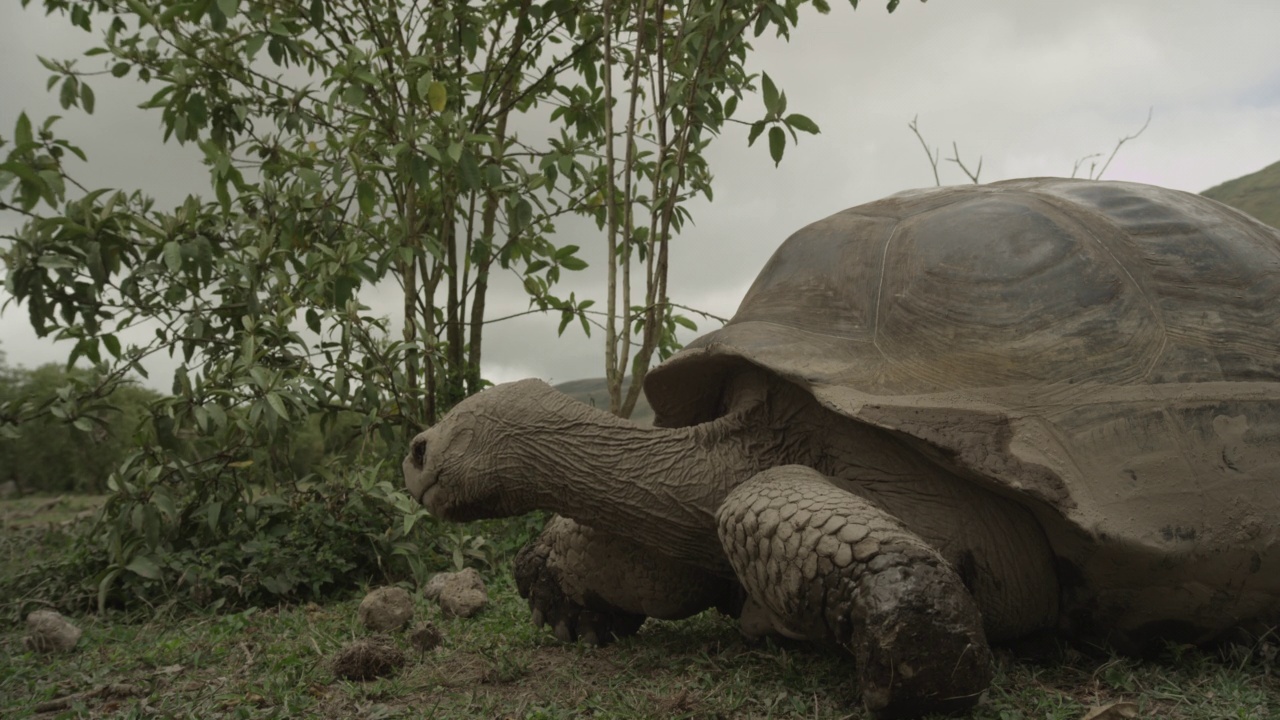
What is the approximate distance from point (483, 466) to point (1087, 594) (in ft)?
5.70

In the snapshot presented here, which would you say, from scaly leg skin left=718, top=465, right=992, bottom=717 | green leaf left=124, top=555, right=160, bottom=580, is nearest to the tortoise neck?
scaly leg skin left=718, top=465, right=992, bottom=717

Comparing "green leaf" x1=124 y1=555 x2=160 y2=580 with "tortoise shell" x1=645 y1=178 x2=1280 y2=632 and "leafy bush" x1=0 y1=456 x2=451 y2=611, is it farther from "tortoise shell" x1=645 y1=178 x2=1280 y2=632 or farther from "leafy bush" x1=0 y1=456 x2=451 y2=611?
"tortoise shell" x1=645 y1=178 x2=1280 y2=632

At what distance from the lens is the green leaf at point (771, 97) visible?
4305mm

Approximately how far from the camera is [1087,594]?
8.66 ft

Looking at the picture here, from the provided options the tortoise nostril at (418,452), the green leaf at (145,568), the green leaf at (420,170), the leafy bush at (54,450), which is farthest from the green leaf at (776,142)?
the leafy bush at (54,450)

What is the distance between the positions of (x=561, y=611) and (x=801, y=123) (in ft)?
7.74

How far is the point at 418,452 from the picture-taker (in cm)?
303

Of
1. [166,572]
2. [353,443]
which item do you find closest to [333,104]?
[353,443]

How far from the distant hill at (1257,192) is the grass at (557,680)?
18.8 ft

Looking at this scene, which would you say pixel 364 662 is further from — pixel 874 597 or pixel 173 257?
pixel 173 257

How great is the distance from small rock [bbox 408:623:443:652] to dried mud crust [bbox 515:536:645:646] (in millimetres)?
356

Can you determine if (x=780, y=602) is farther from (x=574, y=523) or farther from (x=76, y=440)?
(x=76, y=440)

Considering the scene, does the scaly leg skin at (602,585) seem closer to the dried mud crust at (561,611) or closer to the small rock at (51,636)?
the dried mud crust at (561,611)

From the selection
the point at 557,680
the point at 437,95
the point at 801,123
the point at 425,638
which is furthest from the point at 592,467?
the point at 437,95
